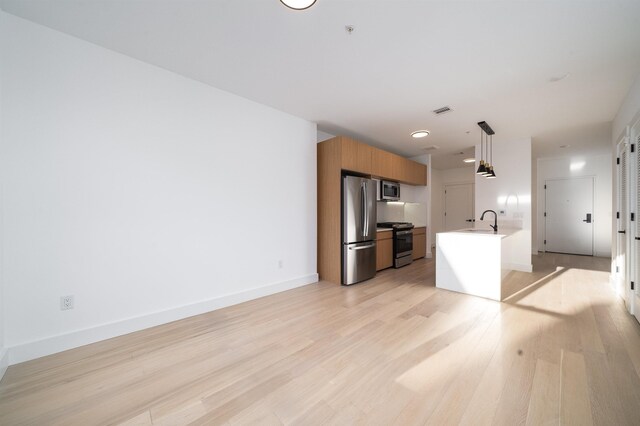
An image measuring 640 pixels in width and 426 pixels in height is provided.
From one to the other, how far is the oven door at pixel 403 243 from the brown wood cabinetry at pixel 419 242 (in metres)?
0.41

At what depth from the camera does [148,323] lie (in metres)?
2.55

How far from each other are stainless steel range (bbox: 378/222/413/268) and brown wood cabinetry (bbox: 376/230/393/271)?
93 mm

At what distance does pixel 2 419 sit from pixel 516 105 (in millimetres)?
5606

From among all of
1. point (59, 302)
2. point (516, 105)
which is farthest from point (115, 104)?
point (516, 105)

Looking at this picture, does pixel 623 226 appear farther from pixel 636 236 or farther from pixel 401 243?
pixel 401 243

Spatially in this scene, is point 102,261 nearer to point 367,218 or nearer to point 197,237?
point 197,237

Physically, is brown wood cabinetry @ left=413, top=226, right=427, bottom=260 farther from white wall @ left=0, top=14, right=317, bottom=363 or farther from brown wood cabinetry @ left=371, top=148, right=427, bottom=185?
white wall @ left=0, top=14, right=317, bottom=363

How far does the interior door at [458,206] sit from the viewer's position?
25.9 ft

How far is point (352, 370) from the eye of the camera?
1863mm

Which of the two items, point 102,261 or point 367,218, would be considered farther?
point 367,218

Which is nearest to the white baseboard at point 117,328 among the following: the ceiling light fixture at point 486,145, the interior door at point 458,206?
the ceiling light fixture at point 486,145

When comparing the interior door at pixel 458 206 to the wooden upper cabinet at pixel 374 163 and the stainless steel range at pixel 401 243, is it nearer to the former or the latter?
the wooden upper cabinet at pixel 374 163

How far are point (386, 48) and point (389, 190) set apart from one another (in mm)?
3506

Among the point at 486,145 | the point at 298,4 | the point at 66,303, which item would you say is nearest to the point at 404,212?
the point at 486,145
